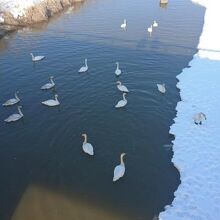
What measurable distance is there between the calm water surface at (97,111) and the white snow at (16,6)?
3678 mm

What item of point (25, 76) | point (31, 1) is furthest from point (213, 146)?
point (31, 1)

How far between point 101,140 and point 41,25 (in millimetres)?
24351

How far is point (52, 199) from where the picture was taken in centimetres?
2005

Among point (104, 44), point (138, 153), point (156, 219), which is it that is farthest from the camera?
point (104, 44)

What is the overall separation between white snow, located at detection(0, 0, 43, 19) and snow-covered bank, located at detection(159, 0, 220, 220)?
69.7ft

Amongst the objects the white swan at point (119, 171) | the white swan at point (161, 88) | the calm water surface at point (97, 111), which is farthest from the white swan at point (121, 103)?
the white swan at point (119, 171)

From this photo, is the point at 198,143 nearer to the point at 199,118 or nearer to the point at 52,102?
the point at 199,118

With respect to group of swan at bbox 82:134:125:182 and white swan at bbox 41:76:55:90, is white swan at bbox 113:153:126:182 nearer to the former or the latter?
group of swan at bbox 82:134:125:182

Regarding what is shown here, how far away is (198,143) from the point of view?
79.8ft

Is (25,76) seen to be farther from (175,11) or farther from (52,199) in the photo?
(175,11)

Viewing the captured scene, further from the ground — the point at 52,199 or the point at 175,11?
the point at 52,199

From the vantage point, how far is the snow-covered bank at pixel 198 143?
1978 cm

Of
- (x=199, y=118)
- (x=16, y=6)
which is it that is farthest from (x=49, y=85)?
(x=16, y=6)

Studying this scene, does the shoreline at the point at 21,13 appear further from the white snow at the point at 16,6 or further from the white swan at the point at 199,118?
the white swan at the point at 199,118
